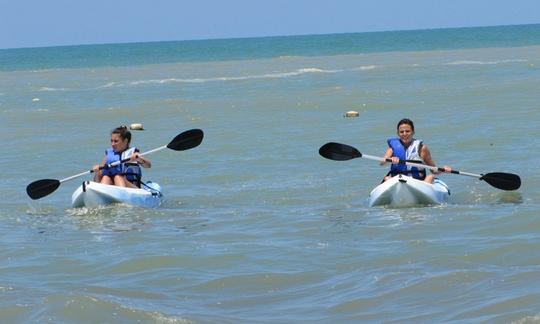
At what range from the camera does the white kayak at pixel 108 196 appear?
12.1m

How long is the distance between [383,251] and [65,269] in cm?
256

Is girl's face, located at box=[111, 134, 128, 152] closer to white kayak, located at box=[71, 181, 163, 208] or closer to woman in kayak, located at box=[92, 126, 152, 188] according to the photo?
woman in kayak, located at box=[92, 126, 152, 188]

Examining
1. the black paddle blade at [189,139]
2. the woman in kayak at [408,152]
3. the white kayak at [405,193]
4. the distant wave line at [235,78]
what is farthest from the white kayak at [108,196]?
the distant wave line at [235,78]

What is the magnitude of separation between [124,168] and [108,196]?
2.37 feet

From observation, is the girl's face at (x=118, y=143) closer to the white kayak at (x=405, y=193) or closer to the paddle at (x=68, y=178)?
the paddle at (x=68, y=178)

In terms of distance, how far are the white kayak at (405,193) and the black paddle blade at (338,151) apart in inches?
34.3

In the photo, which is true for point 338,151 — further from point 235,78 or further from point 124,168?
point 235,78

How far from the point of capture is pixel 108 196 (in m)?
12.1

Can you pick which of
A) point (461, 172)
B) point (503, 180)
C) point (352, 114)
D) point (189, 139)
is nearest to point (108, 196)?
point (189, 139)

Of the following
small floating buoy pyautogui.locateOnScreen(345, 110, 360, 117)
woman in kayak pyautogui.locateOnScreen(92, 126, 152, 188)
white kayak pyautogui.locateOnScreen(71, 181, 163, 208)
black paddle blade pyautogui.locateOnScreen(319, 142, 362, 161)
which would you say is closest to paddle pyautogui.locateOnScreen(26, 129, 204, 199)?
woman in kayak pyautogui.locateOnScreen(92, 126, 152, 188)

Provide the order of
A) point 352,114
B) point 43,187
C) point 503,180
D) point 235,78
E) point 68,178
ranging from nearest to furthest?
1. point 503,180
2. point 68,178
3. point 43,187
4. point 352,114
5. point 235,78

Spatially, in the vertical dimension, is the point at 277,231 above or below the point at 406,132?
below

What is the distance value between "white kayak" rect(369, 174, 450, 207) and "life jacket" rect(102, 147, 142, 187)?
270 centimetres

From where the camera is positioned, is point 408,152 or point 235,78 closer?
point 408,152
